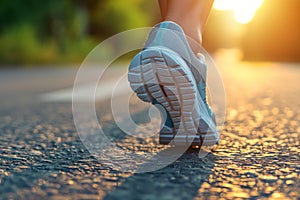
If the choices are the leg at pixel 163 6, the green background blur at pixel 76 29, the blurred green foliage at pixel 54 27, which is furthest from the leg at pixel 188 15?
the blurred green foliage at pixel 54 27

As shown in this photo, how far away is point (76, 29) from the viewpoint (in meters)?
21.5

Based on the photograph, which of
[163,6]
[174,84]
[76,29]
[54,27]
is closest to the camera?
[174,84]

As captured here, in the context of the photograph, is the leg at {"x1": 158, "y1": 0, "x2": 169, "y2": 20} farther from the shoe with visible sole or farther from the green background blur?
the green background blur

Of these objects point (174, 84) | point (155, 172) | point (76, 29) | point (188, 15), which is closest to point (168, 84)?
point (174, 84)

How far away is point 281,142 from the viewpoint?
1993mm

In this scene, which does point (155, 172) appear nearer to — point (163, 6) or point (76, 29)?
point (163, 6)

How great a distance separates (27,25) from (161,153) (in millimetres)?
17767

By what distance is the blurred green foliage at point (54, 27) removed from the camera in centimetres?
1744

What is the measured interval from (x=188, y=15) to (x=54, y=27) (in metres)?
19.4

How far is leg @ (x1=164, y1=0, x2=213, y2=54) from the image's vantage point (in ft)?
6.08

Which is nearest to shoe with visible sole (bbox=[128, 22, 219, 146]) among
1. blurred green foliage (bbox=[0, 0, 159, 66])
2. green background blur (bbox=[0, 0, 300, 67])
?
green background blur (bbox=[0, 0, 300, 67])

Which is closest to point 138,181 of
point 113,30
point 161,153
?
point 161,153

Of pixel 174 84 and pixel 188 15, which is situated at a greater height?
pixel 188 15

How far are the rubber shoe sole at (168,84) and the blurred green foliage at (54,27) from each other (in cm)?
1585
